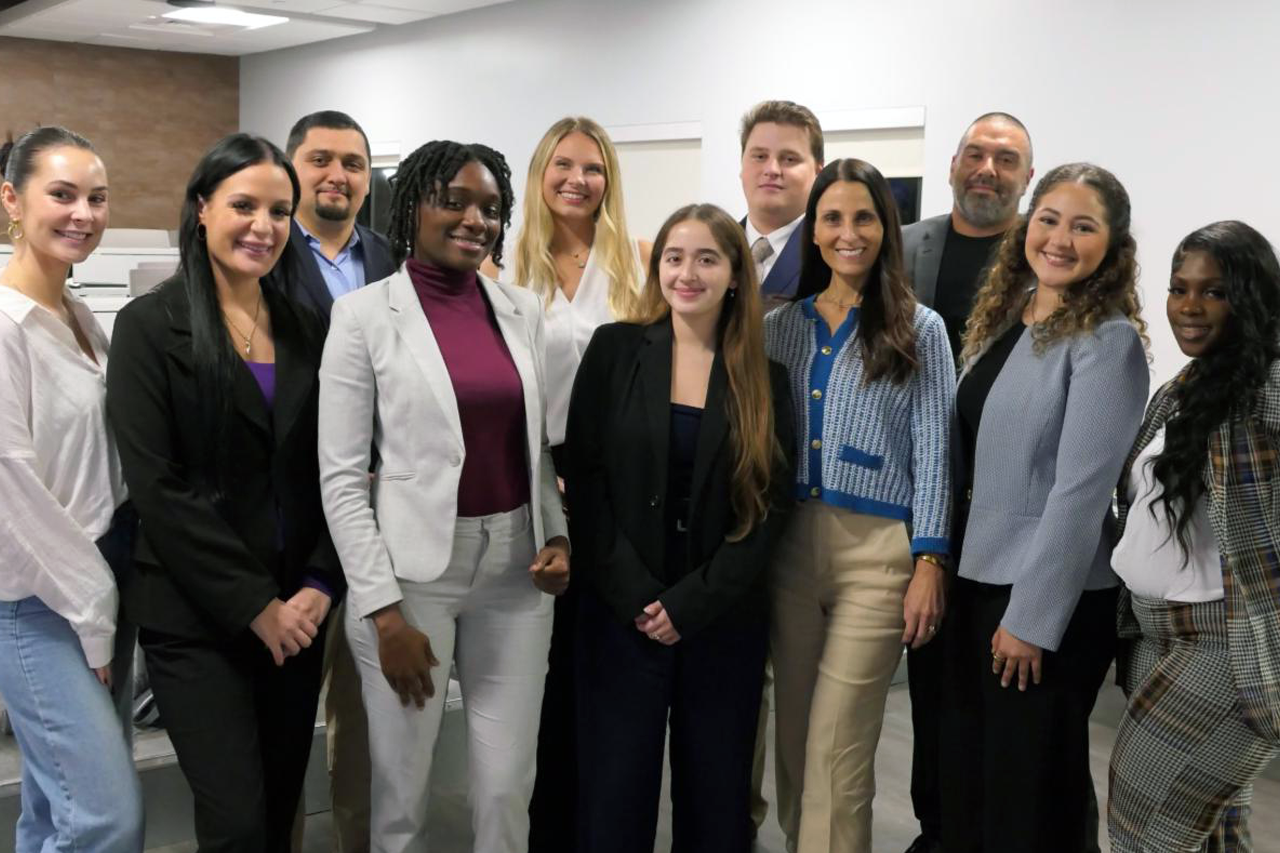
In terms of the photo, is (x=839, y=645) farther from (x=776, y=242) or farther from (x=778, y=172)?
(x=778, y=172)

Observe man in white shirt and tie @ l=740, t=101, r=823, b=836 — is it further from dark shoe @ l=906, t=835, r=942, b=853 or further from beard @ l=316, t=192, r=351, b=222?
beard @ l=316, t=192, r=351, b=222

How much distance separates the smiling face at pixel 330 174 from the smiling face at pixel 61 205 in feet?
2.88

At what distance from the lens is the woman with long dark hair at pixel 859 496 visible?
8.63ft

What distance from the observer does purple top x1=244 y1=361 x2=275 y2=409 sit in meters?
2.39

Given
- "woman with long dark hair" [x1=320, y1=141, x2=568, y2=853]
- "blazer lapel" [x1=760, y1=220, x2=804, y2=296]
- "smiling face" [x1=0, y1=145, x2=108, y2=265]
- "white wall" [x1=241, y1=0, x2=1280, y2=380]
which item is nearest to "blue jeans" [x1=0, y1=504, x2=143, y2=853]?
"woman with long dark hair" [x1=320, y1=141, x2=568, y2=853]

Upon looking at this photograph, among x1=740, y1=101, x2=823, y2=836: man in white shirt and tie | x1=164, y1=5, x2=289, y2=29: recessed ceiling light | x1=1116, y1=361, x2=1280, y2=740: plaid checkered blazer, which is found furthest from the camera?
x1=164, y1=5, x2=289, y2=29: recessed ceiling light

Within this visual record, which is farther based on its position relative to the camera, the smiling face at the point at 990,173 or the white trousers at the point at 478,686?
the smiling face at the point at 990,173

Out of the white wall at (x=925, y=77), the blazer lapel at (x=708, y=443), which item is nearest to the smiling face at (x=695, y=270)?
the blazer lapel at (x=708, y=443)

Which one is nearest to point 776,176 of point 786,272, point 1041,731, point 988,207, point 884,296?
point 786,272

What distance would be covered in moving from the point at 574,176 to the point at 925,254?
110 centimetres

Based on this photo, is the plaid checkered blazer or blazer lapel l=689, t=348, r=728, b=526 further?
blazer lapel l=689, t=348, r=728, b=526

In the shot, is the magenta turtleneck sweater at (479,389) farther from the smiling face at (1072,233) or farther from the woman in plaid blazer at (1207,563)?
the woman in plaid blazer at (1207,563)

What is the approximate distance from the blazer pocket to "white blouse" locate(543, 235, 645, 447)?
67 centimetres

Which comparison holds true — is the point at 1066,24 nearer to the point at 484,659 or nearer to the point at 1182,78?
the point at 1182,78
